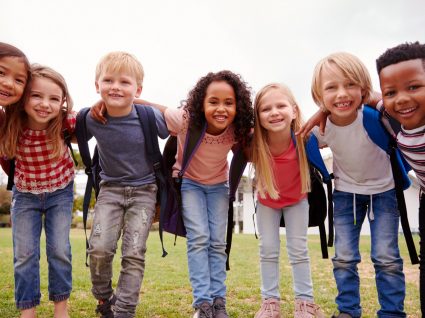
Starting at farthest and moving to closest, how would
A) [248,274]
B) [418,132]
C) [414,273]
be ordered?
[414,273]
[248,274]
[418,132]

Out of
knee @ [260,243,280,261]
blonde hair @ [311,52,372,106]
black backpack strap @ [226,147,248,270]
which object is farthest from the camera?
black backpack strap @ [226,147,248,270]

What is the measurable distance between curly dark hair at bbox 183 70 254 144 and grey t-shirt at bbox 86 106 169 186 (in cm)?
49

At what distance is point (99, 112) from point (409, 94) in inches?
93.0

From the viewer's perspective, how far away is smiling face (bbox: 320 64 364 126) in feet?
11.1

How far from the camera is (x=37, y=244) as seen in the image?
11.2ft

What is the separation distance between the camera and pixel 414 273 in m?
8.20

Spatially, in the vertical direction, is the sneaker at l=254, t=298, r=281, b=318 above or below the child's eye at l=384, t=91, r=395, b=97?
below

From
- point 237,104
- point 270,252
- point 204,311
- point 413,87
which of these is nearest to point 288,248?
point 270,252

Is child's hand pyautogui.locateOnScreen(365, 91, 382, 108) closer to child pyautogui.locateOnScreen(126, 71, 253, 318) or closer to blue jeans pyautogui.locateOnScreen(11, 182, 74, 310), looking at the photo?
child pyautogui.locateOnScreen(126, 71, 253, 318)

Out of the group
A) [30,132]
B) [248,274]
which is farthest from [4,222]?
[30,132]

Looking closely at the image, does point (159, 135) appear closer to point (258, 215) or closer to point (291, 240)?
point (258, 215)

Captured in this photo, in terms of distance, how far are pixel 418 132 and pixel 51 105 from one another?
2765mm

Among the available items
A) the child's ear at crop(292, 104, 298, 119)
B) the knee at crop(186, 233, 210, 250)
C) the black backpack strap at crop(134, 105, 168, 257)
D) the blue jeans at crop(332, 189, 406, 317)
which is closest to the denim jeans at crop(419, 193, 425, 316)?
the blue jeans at crop(332, 189, 406, 317)

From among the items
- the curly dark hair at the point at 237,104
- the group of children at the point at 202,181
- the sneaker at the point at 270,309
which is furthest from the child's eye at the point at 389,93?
the sneaker at the point at 270,309
